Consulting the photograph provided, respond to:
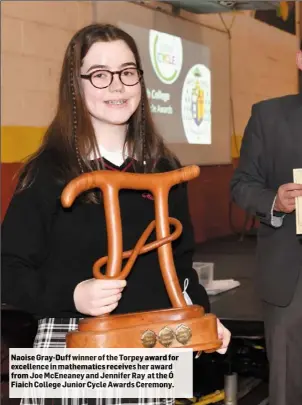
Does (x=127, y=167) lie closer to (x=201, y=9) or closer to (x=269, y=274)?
(x=269, y=274)

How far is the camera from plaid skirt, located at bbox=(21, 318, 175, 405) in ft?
4.04

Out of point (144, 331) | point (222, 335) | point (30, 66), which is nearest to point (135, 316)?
point (144, 331)

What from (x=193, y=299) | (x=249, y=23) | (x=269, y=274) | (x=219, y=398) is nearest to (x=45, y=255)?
(x=193, y=299)

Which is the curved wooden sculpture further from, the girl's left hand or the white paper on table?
the white paper on table

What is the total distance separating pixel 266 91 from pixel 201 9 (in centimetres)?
150

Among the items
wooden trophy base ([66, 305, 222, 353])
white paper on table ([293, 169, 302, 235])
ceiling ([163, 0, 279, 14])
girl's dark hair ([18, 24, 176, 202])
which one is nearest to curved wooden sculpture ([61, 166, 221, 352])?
wooden trophy base ([66, 305, 222, 353])

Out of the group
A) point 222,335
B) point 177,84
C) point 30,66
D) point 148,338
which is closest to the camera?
point 148,338

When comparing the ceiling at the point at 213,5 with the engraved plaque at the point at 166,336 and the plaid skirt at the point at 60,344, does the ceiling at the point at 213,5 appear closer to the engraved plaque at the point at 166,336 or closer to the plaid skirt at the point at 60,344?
the plaid skirt at the point at 60,344

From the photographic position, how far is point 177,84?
478 cm

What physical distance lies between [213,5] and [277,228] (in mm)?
3235

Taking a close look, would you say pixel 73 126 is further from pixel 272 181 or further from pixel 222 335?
pixel 272 181

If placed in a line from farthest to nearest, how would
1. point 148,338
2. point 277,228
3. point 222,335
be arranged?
point 277,228, point 222,335, point 148,338

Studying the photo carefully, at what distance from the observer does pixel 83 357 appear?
1.13 meters

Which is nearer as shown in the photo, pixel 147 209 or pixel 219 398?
pixel 147 209
